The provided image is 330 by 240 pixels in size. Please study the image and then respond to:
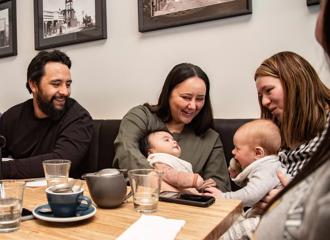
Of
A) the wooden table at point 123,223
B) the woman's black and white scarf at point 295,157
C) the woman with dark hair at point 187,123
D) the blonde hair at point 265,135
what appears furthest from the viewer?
the woman with dark hair at point 187,123

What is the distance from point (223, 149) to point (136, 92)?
0.79m

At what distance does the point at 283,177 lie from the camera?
115 cm

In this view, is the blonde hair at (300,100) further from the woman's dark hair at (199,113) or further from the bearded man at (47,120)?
the bearded man at (47,120)

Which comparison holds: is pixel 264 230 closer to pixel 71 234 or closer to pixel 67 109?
pixel 71 234

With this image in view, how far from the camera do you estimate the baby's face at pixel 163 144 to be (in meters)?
1.54

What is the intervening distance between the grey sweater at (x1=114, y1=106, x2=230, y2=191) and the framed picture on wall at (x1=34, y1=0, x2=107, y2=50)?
0.89 m

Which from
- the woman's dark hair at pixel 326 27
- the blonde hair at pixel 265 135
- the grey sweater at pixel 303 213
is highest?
the woman's dark hair at pixel 326 27

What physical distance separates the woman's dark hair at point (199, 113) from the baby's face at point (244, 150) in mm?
329

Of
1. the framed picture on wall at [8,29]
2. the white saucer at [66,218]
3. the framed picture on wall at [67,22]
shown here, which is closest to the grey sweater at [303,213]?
the white saucer at [66,218]

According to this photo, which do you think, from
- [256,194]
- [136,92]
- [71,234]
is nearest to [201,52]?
[136,92]

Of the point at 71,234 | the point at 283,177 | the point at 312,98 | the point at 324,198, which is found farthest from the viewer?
the point at 312,98

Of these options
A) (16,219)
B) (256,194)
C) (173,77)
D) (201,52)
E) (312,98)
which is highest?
(201,52)

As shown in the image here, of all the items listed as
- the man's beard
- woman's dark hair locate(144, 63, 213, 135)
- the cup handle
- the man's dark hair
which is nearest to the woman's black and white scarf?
woman's dark hair locate(144, 63, 213, 135)

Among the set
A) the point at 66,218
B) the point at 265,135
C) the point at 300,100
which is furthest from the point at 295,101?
the point at 66,218
